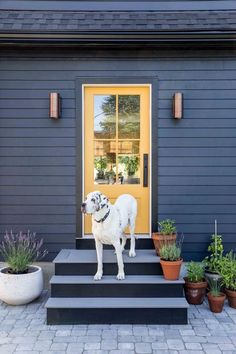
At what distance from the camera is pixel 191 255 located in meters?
4.16

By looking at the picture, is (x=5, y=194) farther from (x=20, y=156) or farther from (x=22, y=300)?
(x=22, y=300)

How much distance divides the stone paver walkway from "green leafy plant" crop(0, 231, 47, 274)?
1.50 feet

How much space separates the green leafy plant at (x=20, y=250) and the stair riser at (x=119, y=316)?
0.65 meters

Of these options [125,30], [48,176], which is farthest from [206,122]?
[48,176]

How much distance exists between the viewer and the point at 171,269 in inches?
133

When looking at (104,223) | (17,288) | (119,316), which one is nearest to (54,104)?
(104,223)

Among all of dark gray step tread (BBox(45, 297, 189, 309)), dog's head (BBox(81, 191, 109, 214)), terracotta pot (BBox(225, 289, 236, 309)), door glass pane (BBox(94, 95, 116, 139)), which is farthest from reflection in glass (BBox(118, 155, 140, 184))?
terracotta pot (BBox(225, 289, 236, 309))

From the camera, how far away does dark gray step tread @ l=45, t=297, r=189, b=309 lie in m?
3.19

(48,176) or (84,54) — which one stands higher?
(84,54)

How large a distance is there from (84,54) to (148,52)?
0.75 meters

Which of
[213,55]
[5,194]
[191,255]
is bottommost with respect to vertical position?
[191,255]

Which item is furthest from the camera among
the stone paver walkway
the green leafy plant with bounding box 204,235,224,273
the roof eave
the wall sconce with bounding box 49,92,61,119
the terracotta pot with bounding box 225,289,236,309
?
the wall sconce with bounding box 49,92,61,119

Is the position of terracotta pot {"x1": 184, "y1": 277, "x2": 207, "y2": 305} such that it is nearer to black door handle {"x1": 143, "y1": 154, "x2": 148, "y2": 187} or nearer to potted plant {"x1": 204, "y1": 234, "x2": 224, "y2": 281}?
potted plant {"x1": 204, "y1": 234, "x2": 224, "y2": 281}

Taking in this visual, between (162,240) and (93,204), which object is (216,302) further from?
(93,204)
